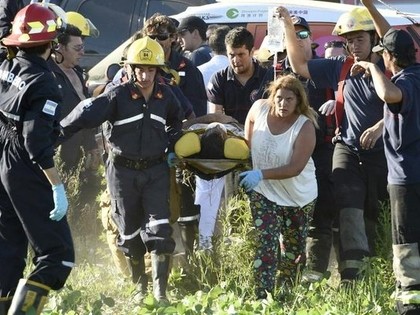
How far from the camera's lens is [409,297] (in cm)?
766

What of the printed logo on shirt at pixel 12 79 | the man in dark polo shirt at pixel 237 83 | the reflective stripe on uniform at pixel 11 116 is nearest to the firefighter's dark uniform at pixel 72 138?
the man in dark polo shirt at pixel 237 83

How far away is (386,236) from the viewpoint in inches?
360

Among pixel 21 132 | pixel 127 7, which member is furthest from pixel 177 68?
pixel 127 7

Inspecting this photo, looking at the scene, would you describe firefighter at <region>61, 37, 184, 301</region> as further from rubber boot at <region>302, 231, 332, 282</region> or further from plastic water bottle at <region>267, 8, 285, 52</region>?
rubber boot at <region>302, 231, 332, 282</region>

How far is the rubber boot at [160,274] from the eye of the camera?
888 centimetres

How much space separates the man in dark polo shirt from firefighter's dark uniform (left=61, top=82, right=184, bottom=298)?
0.82 m

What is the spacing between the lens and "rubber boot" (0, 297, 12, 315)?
780 centimetres

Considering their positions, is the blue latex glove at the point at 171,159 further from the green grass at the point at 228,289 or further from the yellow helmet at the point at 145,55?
the yellow helmet at the point at 145,55

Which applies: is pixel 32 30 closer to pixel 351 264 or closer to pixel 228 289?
pixel 228 289

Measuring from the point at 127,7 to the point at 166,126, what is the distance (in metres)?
5.70

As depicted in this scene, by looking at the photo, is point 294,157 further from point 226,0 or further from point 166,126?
point 226,0

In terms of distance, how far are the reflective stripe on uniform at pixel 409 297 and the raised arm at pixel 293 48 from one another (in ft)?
6.71

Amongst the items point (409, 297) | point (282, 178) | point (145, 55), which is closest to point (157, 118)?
point (145, 55)

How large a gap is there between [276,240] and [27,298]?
201cm
